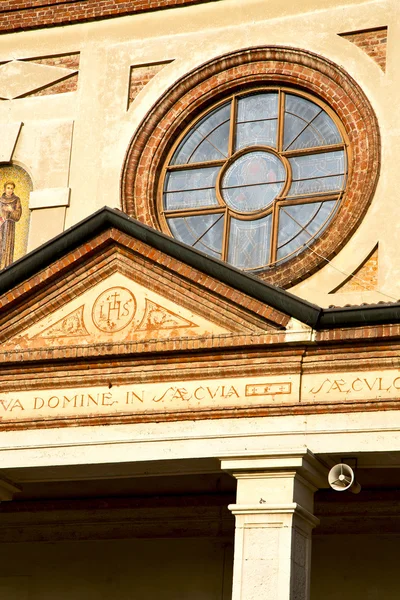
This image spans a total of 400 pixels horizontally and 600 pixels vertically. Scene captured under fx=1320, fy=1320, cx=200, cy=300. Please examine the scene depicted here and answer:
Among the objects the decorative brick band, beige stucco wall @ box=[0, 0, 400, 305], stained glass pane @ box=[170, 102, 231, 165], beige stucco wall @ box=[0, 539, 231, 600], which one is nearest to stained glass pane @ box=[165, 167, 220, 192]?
stained glass pane @ box=[170, 102, 231, 165]

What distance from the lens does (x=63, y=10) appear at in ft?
59.1

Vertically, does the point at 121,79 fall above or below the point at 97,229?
above

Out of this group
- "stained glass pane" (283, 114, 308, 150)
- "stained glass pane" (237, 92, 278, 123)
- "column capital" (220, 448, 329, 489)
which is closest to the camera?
"column capital" (220, 448, 329, 489)

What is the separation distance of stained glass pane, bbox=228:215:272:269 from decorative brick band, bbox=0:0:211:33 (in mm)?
3175

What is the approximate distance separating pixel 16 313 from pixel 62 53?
5300 millimetres

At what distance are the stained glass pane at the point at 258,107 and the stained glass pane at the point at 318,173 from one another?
79cm

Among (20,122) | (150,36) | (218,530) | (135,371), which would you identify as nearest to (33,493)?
(218,530)

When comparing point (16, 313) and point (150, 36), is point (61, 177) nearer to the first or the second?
point (150, 36)

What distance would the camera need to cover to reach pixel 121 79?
17359mm

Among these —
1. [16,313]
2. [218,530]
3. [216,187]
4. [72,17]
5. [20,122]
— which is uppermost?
[72,17]

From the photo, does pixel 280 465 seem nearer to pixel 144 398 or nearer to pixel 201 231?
pixel 144 398

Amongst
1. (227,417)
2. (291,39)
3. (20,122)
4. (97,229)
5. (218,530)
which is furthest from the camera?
(20,122)

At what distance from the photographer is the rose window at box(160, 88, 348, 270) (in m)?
16.1

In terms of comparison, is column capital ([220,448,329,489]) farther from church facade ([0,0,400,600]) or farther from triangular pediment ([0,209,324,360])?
triangular pediment ([0,209,324,360])
